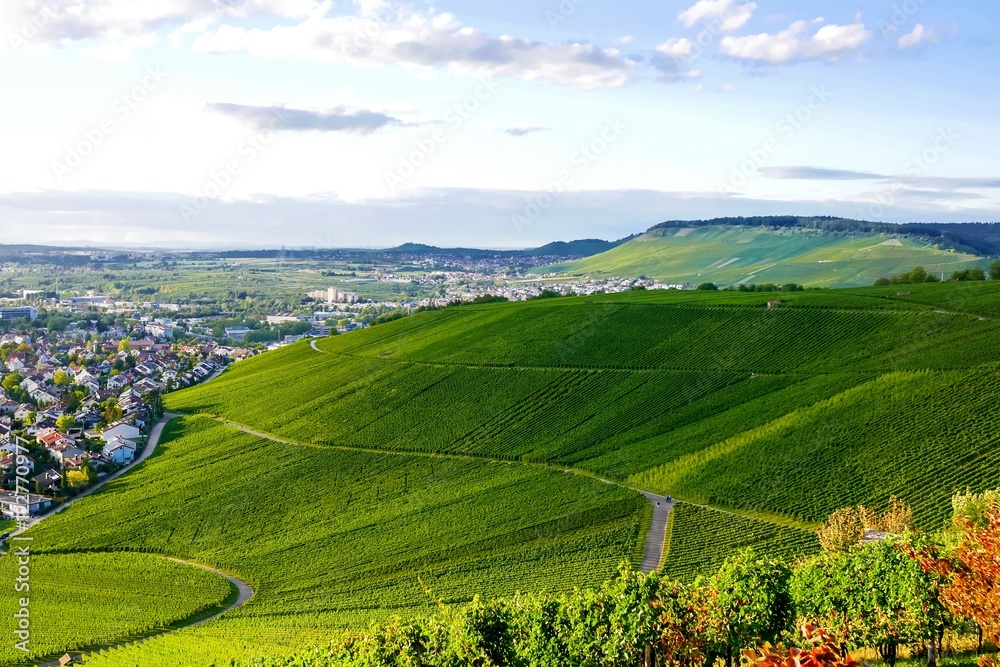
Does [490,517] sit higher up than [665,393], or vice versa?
[665,393]

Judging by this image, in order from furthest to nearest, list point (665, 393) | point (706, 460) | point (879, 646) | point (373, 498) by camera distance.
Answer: point (665, 393), point (373, 498), point (706, 460), point (879, 646)

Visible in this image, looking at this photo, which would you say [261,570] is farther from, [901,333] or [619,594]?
[901,333]

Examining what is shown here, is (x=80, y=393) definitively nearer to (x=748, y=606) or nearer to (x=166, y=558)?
(x=166, y=558)

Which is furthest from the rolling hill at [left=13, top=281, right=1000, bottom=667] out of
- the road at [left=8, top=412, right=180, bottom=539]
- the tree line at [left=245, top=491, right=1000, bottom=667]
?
the tree line at [left=245, top=491, right=1000, bottom=667]

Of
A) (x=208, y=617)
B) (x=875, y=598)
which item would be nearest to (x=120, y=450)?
(x=208, y=617)

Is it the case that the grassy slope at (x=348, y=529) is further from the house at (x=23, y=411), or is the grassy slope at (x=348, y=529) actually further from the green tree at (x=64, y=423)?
the house at (x=23, y=411)

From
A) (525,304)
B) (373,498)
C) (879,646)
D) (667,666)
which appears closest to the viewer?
(667,666)

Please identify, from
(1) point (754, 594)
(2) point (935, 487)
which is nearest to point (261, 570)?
(1) point (754, 594)
